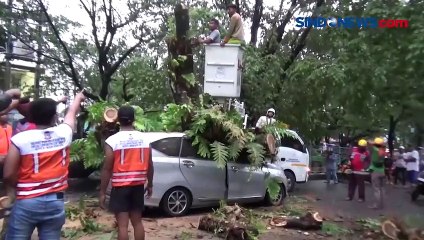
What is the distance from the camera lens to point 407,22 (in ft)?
20.8

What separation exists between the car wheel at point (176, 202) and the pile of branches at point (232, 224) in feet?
4.09

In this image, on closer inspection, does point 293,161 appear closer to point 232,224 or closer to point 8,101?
point 232,224

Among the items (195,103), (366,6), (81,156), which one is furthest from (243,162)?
(366,6)

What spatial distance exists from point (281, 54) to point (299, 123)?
2.63 meters

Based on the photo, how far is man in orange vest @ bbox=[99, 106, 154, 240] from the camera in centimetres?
543

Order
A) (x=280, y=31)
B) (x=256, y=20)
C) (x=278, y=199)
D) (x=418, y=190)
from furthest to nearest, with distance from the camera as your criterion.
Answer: (x=256, y=20)
(x=280, y=31)
(x=418, y=190)
(x=278, y=199)

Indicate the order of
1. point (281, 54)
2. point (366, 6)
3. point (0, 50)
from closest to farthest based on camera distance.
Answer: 1. point (366, 6)
2. point (281, 54)
3. point (0, 50)

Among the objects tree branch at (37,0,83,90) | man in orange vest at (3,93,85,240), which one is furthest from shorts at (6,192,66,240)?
tree branch at (37,0,83,90)

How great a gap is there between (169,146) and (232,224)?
2.54 metres

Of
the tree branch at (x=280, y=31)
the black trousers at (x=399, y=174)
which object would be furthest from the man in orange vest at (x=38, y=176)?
the black trousers at (x=399, y=174)

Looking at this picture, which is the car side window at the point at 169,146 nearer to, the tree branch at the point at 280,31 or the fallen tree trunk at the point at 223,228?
the fallen tree trunk at the point at 223,228

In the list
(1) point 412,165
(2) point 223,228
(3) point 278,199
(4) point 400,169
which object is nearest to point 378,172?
(3) point 278,199

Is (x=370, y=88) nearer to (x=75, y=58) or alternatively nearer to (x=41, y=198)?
(x=41, y=198)

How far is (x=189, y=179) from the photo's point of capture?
9734 mm
